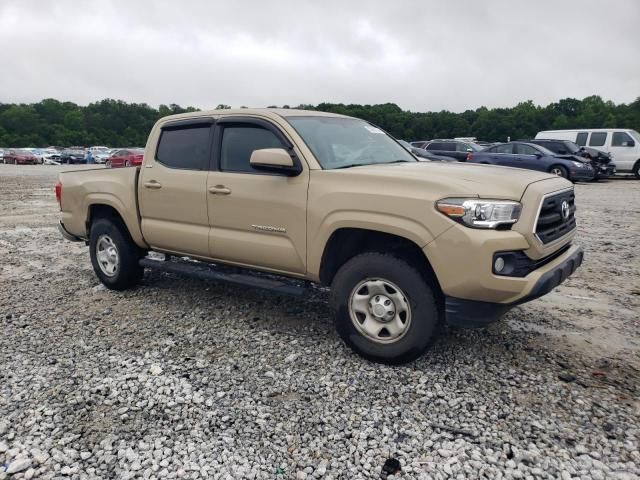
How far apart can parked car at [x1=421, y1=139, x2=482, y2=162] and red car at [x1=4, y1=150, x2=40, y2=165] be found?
36.5 meters

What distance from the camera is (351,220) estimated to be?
3639mm

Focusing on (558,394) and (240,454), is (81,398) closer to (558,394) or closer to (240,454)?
(240,454)

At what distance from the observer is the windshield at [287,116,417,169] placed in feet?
13.7

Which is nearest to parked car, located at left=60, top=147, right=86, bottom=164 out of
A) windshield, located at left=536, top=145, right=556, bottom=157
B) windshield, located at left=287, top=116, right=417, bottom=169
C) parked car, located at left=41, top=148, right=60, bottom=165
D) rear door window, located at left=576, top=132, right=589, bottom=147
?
parked car, located at left=41, top=148, right=60, bottom=165

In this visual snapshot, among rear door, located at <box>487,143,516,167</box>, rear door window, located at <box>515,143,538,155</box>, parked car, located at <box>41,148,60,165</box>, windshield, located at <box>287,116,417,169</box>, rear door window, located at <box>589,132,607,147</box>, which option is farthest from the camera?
parked car, located at <box>41,148,60,165</box>

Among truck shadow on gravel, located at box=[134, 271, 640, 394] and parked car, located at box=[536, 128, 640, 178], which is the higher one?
parked car, located at box=[536, 128, 640, 178]

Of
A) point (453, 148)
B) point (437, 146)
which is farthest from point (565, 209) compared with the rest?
point (437, 146)

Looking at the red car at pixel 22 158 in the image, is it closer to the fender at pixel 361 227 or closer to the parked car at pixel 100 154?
the parked car at pixel 100 154

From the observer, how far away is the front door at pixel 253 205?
3986 millimetres

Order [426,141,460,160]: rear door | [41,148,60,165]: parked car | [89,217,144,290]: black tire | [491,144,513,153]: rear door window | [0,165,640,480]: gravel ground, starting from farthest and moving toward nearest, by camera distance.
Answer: [41,148,60,165]: parked car
[426,141,460,160]: rear door
[491,144,513,153]: rear door window
[89,217,144,290]: black tire
[0,165,640,480]: gravel ground

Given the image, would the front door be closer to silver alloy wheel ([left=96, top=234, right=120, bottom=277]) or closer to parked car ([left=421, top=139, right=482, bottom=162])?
silver alloy wheel ([left=96, top=234, right=120, bottom=277])

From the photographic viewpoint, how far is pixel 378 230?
3535mm

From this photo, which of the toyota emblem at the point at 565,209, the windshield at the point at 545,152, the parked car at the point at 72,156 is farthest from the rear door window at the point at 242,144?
the parked car at the point at 72,156

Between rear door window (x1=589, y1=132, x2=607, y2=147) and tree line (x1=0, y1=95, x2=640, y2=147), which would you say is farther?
tree line (x1=0, y1=95, x2=640, y2=147)
